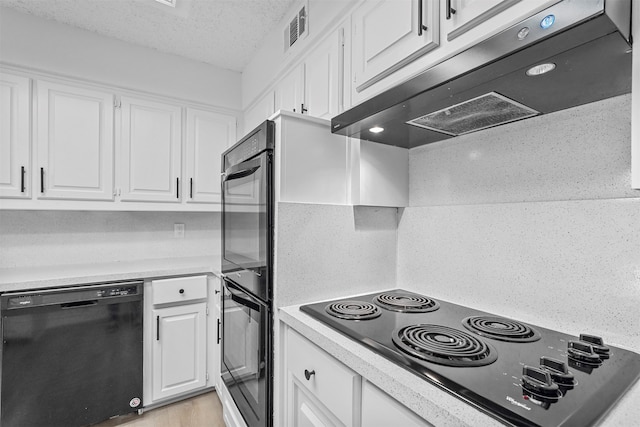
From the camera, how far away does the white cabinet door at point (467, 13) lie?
748 mm

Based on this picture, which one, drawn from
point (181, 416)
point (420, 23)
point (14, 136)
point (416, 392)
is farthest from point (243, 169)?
point (181, 416)

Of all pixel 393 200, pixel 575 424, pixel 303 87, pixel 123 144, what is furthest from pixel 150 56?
pixel 575 424

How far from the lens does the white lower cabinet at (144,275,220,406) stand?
1.97 m

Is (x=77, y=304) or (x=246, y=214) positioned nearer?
(x=246, y=214)

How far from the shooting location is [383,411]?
2.38ft

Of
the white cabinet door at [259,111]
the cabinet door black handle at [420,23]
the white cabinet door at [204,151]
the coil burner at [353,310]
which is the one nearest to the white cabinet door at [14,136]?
the white cabinet door at [204,151]

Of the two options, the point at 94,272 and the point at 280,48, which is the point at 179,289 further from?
the point at 280,48

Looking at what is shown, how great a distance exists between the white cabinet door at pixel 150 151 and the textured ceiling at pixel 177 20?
0.46 m

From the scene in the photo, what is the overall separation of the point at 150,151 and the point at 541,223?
2396mm

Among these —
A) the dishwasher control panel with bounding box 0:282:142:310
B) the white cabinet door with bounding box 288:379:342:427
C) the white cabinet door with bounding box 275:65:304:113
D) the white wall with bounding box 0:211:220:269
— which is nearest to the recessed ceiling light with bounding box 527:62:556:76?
the white cabinet door with bounding box 288:379:342:427

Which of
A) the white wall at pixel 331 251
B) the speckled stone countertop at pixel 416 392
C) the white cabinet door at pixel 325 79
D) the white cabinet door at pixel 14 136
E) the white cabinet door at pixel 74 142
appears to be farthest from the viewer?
the white cabinet door at pixel 74 142

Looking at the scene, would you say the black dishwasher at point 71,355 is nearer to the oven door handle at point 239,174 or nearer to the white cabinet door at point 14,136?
the white cabinet door at point 14,136

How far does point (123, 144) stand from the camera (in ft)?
7.09

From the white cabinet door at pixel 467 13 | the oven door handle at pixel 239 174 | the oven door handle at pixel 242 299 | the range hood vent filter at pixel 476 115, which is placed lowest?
the oven door handle at pixel 242 299
